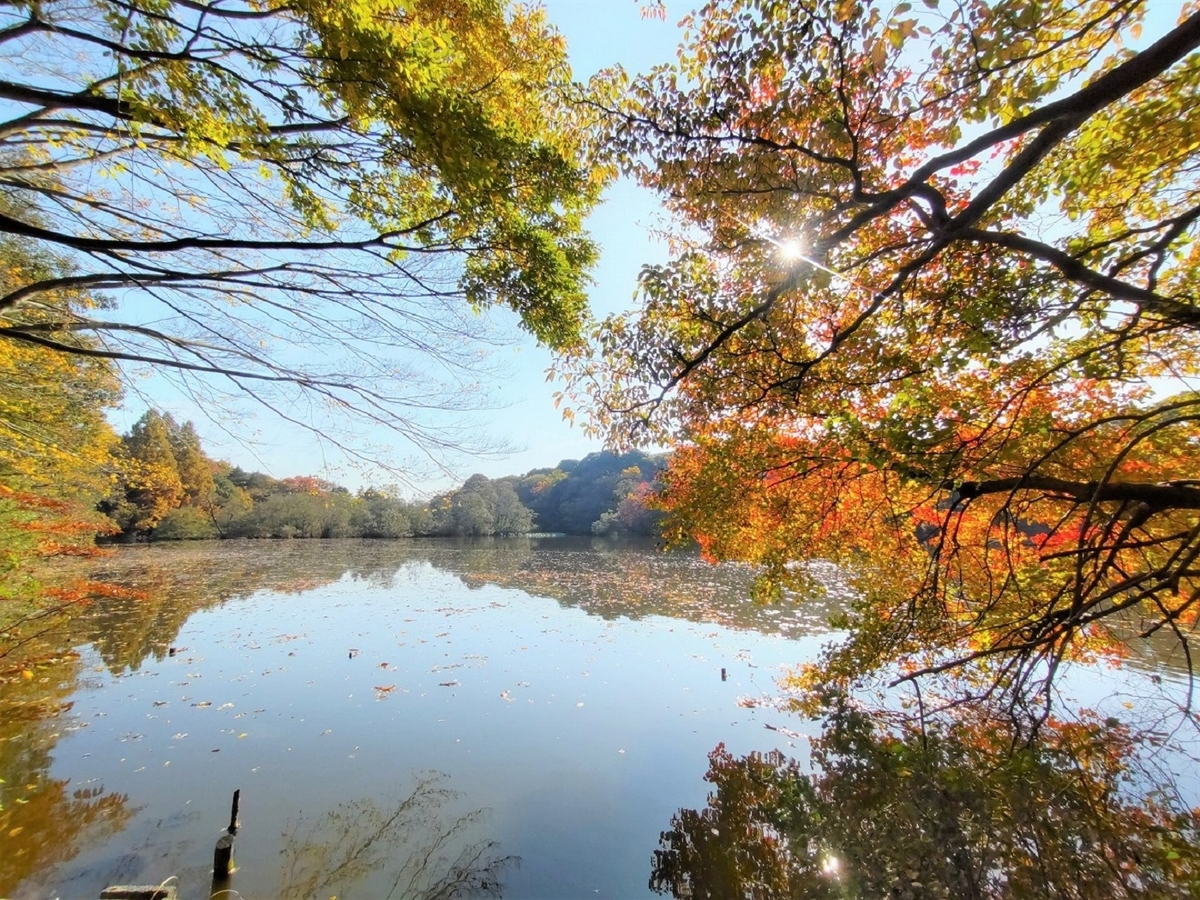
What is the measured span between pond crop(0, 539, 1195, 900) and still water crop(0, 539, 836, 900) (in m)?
0.03

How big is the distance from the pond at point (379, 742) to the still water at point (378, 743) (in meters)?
0.03

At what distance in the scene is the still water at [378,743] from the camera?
3.86 meters

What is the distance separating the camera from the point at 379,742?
5781 mm

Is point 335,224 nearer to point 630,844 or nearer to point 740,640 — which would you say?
point 630,844

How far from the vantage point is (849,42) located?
8.03 feet

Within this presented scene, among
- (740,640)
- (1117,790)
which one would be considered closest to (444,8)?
(1117,790)

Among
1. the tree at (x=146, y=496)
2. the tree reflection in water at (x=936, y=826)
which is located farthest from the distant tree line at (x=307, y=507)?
the tree reflection in water at (x=936, y=826)

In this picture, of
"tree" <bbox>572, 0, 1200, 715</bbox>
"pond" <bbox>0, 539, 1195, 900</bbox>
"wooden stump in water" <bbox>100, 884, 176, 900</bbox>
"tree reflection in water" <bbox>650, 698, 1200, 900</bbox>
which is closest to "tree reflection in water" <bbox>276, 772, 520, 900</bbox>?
"pond" <bbox>0, 539, 1195, 900</bbox>

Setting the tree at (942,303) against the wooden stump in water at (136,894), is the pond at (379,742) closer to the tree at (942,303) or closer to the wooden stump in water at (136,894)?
the wooden stump in water at (136,894)

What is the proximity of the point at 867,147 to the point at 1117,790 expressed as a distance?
674 cm

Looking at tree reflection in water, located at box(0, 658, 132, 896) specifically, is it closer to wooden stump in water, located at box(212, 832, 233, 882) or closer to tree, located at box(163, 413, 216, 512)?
wooden stump in water, located at box(212, 832, 233, 882)

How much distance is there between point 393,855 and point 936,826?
15.7 feet

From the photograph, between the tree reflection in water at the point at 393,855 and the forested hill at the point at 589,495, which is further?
the forested hill at the point at 589,495

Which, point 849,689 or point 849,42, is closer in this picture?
point 849,42
